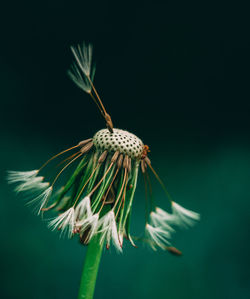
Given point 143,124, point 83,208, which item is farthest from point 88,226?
point 143,124

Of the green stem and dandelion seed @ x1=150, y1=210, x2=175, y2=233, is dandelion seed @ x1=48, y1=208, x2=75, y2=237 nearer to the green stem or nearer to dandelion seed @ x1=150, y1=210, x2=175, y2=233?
the green stem

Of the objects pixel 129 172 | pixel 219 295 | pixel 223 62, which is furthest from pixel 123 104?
pixel 219 295

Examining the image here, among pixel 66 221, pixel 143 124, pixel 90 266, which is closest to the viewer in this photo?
pixel 66 221

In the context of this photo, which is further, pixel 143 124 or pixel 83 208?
pixel 143 124

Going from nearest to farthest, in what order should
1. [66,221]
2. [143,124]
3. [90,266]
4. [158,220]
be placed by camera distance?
[66,221] → [90,266] → [158,220] → [143,124]

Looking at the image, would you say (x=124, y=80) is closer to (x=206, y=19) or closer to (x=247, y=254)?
A: (x=206, y=19)

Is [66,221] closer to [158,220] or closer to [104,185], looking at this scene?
[104,185]

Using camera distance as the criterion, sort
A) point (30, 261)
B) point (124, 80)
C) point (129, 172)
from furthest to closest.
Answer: point (124, 80), point (30, 261), point (129, 172)
